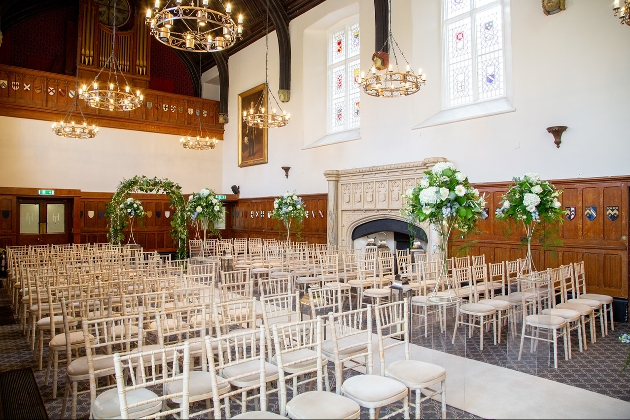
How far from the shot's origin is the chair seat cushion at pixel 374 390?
300cm

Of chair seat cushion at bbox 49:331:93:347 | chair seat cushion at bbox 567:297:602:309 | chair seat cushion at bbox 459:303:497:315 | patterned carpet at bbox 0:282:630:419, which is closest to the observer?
patterned carpet at bbox 0:282:630:419

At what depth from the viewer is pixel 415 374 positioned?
3422mm

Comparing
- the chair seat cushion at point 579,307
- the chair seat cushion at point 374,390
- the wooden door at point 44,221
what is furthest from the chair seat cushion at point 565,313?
the wooden door at point 44,221

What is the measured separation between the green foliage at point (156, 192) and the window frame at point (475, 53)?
7646 millimetres

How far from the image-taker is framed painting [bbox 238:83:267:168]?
56.6 ft

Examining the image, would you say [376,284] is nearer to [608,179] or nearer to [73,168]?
[608,179]

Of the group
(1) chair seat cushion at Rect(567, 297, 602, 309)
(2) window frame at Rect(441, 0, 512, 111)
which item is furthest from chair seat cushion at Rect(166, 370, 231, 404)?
(2) window frame at Rect(441, 0, 512, 111)

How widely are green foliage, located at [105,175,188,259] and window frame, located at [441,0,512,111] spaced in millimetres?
7646

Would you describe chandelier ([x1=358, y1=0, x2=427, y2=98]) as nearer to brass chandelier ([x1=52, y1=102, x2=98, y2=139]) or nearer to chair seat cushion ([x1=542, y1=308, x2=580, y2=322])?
chair seat cushion ([x1=542, y1=308, x2=580, y2=322])

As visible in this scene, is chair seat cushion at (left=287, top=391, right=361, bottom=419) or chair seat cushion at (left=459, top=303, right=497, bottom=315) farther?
chair seat cushion at (left=459, top=303, right=497, bottom=315)

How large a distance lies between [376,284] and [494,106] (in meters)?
5.30

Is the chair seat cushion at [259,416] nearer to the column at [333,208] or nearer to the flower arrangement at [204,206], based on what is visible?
the flower arrangement at [204,206]

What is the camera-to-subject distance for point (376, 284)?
8.01 metres

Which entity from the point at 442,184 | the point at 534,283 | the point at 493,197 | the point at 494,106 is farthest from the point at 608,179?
the point at 442,184
